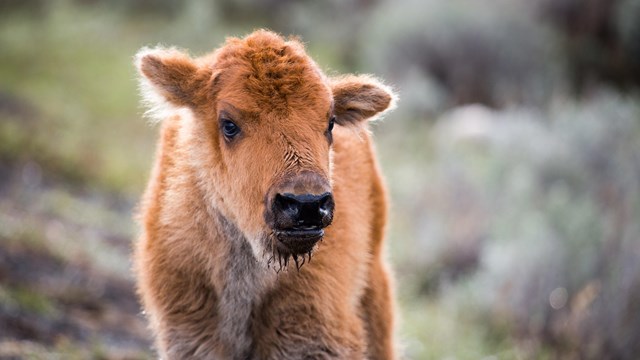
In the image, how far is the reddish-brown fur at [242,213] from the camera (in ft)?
14.8

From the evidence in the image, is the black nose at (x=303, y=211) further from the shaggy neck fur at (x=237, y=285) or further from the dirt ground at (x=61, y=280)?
the dirt ground at (x=61, y=280)

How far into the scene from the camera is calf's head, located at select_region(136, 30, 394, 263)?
4.18 meters

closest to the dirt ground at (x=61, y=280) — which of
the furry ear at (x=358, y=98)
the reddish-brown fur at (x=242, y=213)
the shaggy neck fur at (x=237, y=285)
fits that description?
the reddish-brown fur at (x=242, y=213)

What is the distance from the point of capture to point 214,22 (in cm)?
2184

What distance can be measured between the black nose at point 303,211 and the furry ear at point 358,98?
120cm

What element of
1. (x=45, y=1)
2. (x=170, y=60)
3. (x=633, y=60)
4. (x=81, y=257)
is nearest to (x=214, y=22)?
(x=45, y=1)

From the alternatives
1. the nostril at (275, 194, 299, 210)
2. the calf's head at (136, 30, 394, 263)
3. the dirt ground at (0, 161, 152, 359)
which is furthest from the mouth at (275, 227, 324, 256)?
the dirt ground at (0, 161, 152, 359)

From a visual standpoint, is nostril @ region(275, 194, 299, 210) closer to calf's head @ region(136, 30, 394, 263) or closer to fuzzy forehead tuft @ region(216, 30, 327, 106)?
calf's head @ region(136, 30, 394, 263)

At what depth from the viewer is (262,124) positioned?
445cm

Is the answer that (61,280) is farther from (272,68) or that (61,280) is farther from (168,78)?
(272,68)

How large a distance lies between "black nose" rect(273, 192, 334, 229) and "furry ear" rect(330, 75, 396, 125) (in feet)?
3.93

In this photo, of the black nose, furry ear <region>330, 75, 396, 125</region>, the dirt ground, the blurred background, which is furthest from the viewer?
the blurred background

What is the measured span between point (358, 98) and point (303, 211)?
4.42 ft

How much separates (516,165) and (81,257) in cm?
737
